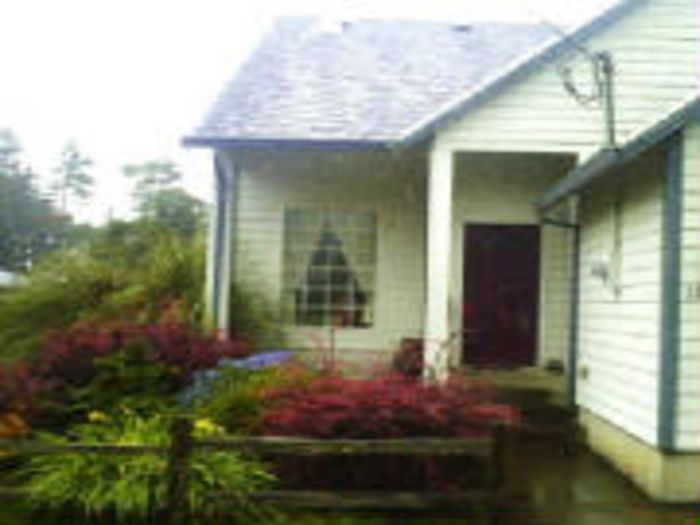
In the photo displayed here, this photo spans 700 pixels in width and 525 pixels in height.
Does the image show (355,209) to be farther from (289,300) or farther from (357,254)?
(289,300)

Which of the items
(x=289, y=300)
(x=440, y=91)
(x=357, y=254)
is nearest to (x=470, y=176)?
(x=440, y=91)

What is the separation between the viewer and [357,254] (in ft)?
27.8

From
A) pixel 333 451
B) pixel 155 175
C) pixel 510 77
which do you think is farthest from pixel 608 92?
pixel 155 175

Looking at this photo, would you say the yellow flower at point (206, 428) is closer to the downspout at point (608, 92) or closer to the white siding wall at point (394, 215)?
the white siding wall at point (394, 215)

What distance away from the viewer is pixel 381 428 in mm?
4508

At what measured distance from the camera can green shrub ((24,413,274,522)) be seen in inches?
161

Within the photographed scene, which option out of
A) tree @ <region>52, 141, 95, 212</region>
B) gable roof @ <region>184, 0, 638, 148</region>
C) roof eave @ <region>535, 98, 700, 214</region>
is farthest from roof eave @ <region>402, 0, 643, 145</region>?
tree @ <region>52, 141, 95, 212</region>

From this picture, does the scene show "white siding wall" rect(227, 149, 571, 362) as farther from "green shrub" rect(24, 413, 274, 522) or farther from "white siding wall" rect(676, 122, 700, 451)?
"green shrub" rect(24, 413, 274, 522)

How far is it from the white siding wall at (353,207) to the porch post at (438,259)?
1613mm

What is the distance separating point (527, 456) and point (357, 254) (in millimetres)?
3754

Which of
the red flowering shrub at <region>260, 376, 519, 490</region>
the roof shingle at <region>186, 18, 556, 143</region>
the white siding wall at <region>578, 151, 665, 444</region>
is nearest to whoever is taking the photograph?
the red flowering shrub at <region>260, 376, 519, 490</region>

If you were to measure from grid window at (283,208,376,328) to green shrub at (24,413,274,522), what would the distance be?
386cm

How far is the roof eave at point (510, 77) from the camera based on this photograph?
21.4ft

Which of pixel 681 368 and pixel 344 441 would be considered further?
pixel 681 368
